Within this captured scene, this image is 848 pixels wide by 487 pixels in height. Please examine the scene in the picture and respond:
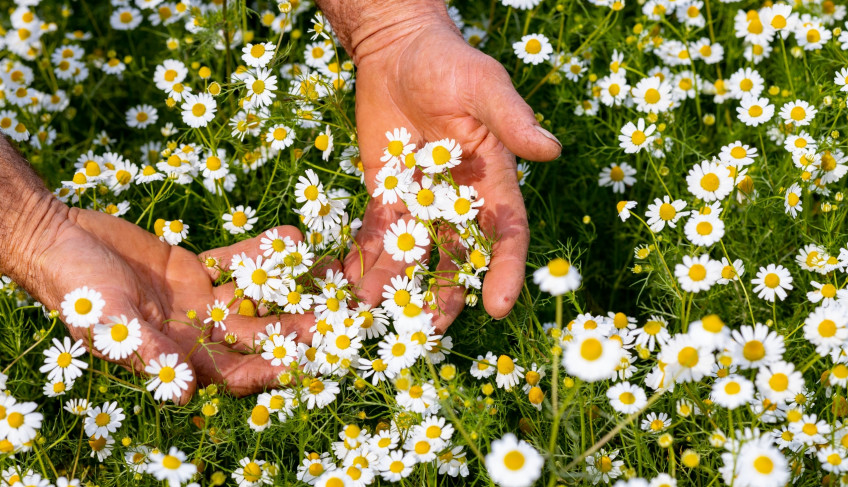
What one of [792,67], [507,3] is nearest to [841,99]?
[792,67]

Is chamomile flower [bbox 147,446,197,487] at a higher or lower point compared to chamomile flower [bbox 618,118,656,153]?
lower

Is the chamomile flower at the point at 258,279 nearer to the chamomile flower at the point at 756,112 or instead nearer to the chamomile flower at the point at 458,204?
the chamomile flower at the point at 458,204

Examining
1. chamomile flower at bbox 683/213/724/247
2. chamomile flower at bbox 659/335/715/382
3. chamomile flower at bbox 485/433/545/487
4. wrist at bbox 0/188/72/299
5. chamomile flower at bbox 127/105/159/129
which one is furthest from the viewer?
chamomile flower at bbox 127/105/159/129

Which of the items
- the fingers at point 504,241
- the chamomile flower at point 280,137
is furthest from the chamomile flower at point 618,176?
the chamomile flower at point 280,137

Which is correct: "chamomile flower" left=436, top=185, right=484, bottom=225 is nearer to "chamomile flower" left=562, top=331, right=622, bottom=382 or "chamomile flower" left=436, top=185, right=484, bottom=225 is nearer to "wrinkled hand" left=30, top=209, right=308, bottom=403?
"wrinkled hand" left=30, top=209, right=308, bottom=403

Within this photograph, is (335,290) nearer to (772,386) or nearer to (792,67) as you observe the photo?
(772,386)

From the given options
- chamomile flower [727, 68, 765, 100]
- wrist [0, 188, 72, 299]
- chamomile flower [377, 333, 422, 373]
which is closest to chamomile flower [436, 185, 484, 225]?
chamomile flower [377, 333, 422, 373]
